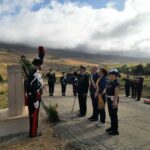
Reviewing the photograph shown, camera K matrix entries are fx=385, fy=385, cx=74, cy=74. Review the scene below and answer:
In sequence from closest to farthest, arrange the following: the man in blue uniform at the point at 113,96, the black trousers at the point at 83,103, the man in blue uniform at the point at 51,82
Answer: the man in blue uniform at the point at 113,96 < the black trousers at the point at 83,103 < the man in blue uniform at the point at 51,82

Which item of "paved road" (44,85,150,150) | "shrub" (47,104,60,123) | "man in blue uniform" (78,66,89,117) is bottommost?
"paved road" (44,85,150,150)

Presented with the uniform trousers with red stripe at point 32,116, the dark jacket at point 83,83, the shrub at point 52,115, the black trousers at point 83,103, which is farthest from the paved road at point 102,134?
the dark jacket at point 83,83

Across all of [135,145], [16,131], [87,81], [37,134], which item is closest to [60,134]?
[37,134]

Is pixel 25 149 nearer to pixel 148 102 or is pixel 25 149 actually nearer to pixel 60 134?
pixel 60 134

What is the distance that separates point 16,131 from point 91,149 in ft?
10.1

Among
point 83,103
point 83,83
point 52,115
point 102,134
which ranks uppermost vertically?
point 83,83

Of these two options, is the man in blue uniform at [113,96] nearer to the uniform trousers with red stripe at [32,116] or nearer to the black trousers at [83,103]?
the uniform trousers with red stripe at [32,116]

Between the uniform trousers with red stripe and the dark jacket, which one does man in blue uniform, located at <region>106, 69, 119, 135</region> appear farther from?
the dark jacket

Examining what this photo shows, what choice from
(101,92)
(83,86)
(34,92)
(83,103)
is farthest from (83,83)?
(34,92)

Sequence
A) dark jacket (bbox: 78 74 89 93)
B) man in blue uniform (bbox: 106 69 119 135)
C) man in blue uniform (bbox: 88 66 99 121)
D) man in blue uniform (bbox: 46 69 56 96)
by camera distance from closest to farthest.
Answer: man in blue uniform (bbox: 106 69 119 135) < man in blue uniform (bbox: 88 66 99 121) < dark jacket (bbox: 78 74 89 93) < man in blue uniform (bbox: 46 69 56 96)

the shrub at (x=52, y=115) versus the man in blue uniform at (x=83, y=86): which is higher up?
the man in blue uniform at (x=83, y=86)

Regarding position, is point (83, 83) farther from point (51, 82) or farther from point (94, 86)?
point (51, 82)

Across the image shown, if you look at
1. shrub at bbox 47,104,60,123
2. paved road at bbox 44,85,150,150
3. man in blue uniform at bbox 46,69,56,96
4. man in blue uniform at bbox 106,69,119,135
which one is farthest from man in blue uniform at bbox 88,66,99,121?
man in blue uniform at bbox 46,69,56,96

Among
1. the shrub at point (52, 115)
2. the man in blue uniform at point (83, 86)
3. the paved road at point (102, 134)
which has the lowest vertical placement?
the paved road at point (102, 134)
